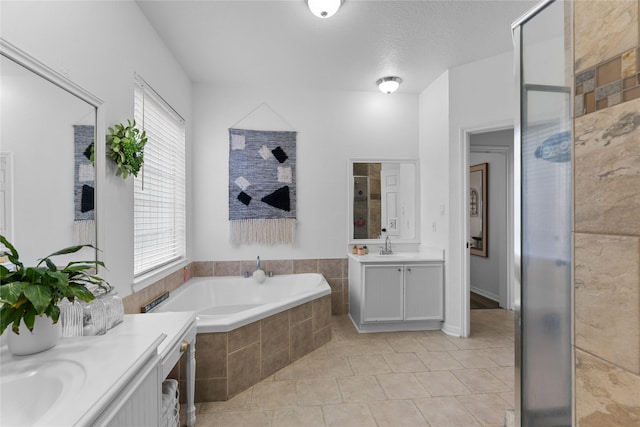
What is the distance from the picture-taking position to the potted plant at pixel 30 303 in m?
0.94

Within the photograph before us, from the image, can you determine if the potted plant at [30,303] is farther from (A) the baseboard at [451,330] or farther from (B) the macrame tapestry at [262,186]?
(A) the baseboard at [451,330]

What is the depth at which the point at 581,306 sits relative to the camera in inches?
29.0

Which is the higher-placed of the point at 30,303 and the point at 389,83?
the point at 389,83

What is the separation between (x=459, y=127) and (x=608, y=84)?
107 inches

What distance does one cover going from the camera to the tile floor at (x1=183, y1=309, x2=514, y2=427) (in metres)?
1.91

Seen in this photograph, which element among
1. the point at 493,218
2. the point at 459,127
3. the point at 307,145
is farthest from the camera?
the point at 493,218

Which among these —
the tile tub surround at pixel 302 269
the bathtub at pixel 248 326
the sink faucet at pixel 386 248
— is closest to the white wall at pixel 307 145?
the tile tub surround at pixel 302 269

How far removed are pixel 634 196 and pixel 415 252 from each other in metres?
3.30

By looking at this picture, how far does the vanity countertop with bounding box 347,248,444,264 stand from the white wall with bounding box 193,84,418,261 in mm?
409

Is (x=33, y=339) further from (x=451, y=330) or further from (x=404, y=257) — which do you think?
(x=451, y=330)

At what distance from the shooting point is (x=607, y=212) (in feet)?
2.20

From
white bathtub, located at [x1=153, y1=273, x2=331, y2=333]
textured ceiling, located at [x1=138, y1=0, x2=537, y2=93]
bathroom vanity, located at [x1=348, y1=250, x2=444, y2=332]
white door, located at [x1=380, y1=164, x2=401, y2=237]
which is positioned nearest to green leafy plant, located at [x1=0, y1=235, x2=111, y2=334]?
white bathtub, located at [x1=153, y1=273, x2=331, y2=333]

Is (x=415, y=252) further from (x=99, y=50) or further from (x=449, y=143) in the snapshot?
(x=99, y=50)

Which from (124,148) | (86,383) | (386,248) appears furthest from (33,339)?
(386,248)
